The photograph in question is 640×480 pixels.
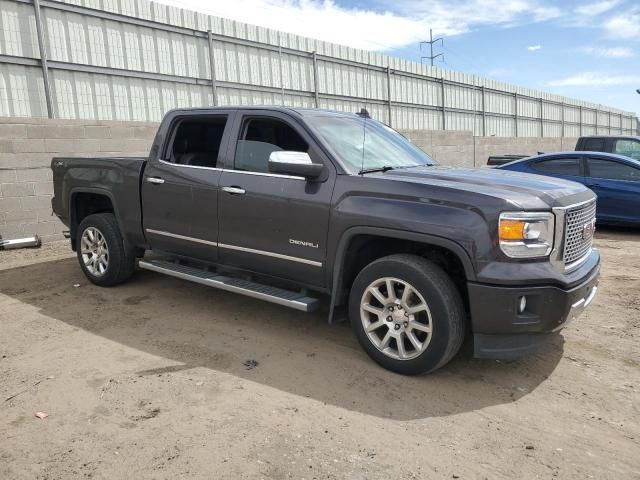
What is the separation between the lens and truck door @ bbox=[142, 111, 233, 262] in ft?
15.6

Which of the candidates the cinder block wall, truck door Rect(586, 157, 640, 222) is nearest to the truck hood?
the cinder block wall

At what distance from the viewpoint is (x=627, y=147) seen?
37.9ft

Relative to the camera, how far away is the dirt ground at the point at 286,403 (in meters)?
2.74

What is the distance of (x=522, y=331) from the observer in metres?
3.35

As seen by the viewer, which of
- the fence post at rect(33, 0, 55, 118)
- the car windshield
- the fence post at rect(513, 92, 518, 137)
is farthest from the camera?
the fence post at rect(513, 92, 518, 137)

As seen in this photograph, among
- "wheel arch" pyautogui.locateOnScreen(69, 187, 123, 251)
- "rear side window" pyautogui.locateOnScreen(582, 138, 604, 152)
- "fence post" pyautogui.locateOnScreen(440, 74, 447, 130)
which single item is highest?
"fence post" pyautogui.locateOnScreen(440, 74, 447, 130)

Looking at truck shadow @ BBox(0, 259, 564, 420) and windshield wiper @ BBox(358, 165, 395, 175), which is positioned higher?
windshield wiper @ BBox(358, 165, 395, 175)

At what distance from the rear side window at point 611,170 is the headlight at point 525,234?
680cm

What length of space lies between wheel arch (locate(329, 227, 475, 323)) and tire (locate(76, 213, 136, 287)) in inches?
111

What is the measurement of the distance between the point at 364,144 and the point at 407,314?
5.26 feet

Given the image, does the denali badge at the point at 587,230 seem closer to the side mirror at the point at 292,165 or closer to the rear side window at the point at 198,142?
the side mirror at the point at 292,165

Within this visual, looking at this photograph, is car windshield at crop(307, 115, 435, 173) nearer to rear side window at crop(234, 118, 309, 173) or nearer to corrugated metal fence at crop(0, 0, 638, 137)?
→ rear side window at crop(234, 118, 309, 173)

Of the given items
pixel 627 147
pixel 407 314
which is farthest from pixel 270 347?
pixel 627 147

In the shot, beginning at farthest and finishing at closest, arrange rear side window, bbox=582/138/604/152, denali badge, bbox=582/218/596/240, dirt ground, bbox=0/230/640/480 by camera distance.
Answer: rear side window, bbox=582/138/604/152 → denali badge, bbox=582/218/596/240 → dirt ground, bbox=0/230/640/480
